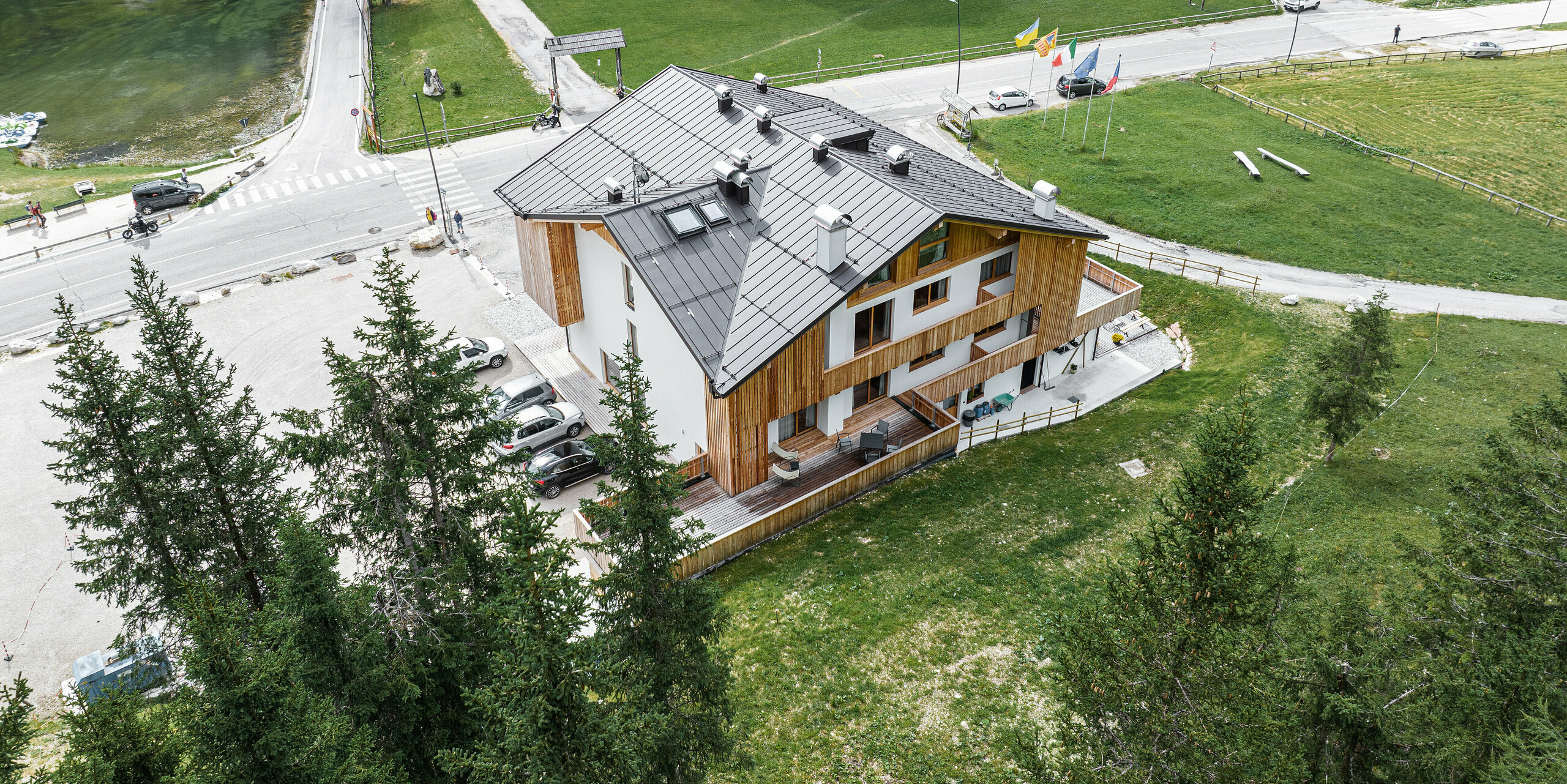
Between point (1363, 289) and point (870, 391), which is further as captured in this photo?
point (1363, 289)

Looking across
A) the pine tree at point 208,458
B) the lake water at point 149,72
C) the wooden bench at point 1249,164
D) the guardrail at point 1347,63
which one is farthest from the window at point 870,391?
the lake water at point 149,72

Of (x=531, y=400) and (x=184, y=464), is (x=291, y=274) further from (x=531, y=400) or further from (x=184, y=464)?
(x=184, y=464)

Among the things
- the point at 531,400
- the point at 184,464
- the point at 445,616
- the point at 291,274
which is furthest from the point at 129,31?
the point at 445,616

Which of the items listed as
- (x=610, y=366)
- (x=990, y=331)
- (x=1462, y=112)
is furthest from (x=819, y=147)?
(x=1462, y=112)

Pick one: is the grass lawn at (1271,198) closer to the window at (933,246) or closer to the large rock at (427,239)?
the window at (933,246)

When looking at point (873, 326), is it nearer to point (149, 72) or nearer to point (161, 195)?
point (161, 195)
